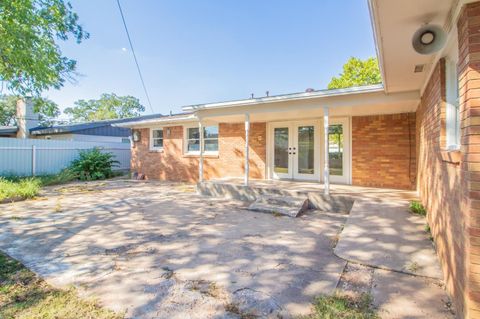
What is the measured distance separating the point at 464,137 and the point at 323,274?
1971 millimetres

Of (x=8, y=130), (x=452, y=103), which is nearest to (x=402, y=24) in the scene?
(x=452, y=103)

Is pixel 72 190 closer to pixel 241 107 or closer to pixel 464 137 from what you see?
pixel 241 107

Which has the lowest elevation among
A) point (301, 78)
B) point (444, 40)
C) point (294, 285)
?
point (294, 285)

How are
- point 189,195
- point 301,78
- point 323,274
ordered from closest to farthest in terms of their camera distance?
point 323,274 → point 189,195 → point 301,78

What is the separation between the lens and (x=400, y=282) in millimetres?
2779

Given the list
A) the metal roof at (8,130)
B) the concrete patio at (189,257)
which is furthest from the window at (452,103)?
the metal roof at (8,130)

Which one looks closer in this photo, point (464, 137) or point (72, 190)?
point (464, 137)

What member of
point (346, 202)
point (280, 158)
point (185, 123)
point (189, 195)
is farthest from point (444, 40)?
point (185, 123)

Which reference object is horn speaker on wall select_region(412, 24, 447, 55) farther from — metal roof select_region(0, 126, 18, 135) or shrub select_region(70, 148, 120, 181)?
metal roof select_region(0, 126, 18, 135)

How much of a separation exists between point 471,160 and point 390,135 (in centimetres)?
589

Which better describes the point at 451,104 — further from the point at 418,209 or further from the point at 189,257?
the point at 189,257

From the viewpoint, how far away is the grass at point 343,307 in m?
2.22

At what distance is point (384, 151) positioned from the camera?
24.0ft

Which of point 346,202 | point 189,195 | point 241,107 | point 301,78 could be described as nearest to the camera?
point 346,202
